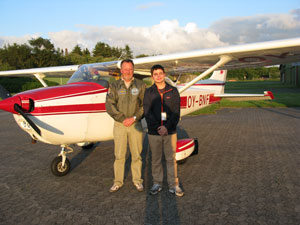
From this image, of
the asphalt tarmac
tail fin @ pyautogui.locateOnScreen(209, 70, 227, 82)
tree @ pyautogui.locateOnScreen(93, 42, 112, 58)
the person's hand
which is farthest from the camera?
tree @ pyautogui.locateOnScreen(93, 42, 112, 58)

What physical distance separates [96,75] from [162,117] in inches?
62.3


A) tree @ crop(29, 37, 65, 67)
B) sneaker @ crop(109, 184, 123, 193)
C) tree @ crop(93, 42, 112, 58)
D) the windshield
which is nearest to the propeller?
the windshield

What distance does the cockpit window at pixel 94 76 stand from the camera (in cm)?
411

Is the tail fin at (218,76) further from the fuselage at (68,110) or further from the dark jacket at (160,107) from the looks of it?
the dark jacket at (160,107)

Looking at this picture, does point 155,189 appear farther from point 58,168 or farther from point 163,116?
point 58,168

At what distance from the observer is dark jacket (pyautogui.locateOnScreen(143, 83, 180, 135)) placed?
3152mm

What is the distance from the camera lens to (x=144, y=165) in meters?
4.57

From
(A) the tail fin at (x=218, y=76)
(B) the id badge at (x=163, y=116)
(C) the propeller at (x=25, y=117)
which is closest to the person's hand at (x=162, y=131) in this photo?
(B) the id badge at (x=163, y=116)

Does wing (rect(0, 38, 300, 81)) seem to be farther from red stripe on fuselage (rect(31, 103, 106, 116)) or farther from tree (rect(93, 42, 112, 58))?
tree (rect(93, 42, 112, 58))

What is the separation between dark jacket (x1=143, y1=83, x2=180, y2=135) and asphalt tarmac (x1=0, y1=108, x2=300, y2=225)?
916mm

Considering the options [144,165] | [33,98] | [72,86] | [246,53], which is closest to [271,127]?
[246,53]

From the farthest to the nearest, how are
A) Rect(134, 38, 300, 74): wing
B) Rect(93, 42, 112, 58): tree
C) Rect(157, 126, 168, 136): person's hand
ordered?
Rect(93, 42, 112, 58): tree
Rect(134, 38, 300, 74): wing
Rect(157, 126, 168, 136): person's hand

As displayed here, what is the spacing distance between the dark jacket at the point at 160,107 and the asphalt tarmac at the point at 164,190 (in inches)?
36.1

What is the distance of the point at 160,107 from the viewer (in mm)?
3150
